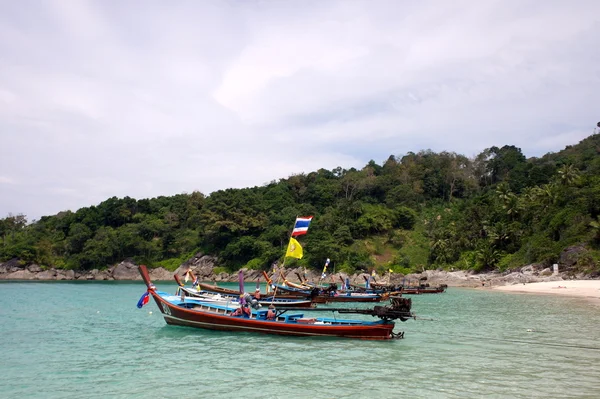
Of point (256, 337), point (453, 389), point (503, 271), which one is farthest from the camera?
point (503, 271)

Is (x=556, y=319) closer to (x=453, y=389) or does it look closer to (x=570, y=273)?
(x=453, y=389)

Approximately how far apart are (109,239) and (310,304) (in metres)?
75.8

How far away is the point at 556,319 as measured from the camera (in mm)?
25672

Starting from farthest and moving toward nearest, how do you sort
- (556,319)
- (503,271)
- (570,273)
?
(503,271) < (570,273) < (556,319)

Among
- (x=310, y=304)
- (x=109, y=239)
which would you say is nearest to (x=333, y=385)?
(x=310, y=304)

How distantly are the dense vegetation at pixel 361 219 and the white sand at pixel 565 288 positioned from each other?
10.2 metres

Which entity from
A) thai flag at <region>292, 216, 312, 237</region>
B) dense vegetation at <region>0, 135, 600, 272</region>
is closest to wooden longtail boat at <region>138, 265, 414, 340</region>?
thai flag at <region>292, 216, 312, 237</region>

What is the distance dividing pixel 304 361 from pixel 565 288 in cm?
3492

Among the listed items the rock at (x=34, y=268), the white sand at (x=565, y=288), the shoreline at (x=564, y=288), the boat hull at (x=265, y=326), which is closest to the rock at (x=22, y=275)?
the rock at (x=34, y=268)

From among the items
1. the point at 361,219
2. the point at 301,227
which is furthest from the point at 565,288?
the point at 361,219

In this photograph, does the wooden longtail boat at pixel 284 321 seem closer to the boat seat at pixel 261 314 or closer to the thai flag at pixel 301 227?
the boat seat at pixel 261 314

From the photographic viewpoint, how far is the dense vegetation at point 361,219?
64.4 metres

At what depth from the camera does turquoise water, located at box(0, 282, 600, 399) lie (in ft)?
43.0

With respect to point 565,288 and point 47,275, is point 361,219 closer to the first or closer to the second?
point 565,288
